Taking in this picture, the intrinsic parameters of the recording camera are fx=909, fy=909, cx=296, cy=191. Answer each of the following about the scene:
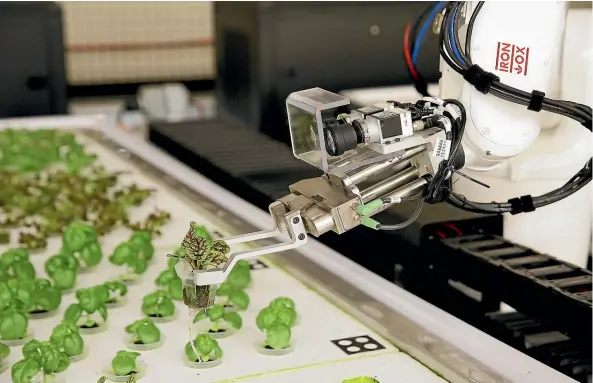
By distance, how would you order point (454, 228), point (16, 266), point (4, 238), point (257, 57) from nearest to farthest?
point (16, 266), point (454, 228), point (4, 238), point (257, 57)

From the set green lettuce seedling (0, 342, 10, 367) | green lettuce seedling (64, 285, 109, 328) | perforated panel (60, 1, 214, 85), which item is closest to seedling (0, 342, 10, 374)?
green lettuce seedling (0, 342, 10, 367)

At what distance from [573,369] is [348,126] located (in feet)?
2.06

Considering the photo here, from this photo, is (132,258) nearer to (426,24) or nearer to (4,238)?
(4,238)

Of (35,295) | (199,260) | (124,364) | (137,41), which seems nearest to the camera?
(199,260)

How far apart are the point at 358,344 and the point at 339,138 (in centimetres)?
42

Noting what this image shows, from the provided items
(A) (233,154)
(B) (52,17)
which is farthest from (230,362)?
(B) (52,17)

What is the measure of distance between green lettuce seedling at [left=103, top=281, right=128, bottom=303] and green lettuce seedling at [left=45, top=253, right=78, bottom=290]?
0.08 m

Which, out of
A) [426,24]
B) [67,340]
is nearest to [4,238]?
[67,340]

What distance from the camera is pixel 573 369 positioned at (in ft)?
5.00

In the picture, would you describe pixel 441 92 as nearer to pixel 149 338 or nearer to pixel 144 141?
pixel 149 338

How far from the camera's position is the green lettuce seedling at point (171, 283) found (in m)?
1.62

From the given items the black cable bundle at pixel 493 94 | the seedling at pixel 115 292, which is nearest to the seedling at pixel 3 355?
the seedling at pixel 115 292

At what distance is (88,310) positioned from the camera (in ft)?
4.97

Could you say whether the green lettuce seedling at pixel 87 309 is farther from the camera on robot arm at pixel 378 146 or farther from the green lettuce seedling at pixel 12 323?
the camera on robot arm at pixel 378 146
